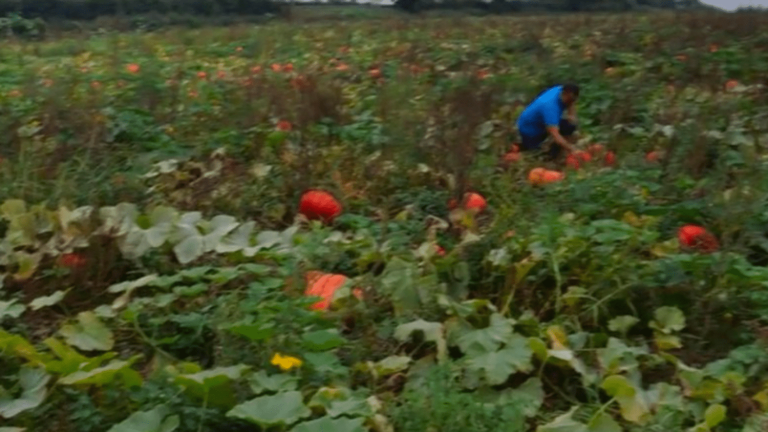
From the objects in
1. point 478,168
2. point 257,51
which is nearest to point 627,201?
point 478,168

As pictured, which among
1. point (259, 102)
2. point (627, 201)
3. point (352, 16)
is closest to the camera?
point (627, 201)

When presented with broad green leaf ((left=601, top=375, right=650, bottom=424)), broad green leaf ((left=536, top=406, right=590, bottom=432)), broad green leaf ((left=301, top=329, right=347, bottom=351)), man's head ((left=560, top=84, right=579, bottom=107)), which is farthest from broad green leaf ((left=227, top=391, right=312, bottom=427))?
man's head ((left=560, top=84, right=579, bottom=107))

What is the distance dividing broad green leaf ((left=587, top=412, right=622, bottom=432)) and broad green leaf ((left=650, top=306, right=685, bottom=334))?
75 cm

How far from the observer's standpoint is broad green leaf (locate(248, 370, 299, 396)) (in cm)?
326

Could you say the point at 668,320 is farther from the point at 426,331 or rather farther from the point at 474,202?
the point at 474,202

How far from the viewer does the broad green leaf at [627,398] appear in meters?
3.35

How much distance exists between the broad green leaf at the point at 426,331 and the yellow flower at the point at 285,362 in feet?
1.78

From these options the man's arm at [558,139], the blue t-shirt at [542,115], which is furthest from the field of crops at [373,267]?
the man's arm at [558,139]

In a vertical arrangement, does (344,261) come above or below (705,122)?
below

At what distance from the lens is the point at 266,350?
11.3ft

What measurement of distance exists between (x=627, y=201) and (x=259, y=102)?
124 inches

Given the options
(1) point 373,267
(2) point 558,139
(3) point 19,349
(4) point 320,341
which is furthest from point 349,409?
(2) point 558,139

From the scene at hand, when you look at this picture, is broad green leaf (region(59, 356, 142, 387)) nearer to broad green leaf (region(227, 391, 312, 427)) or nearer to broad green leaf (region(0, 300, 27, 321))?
broad green leaf (region(227, 391, 312, 427))

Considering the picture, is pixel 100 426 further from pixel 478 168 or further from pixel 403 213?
pixel 478 168
